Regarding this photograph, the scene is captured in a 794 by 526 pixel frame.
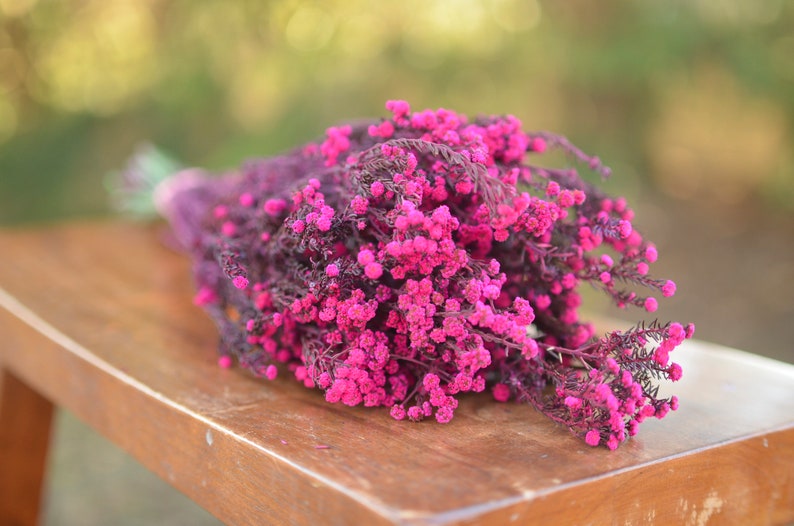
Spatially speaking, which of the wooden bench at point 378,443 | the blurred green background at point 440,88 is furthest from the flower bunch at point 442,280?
the blurred green background at point 440,88

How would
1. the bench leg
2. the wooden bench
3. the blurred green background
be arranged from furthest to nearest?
the blurred green background → the bench leg → the wooden bench

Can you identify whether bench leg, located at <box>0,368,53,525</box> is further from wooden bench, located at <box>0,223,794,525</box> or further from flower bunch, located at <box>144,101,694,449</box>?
flower bunch, located at <box>144,101,694,449</box>

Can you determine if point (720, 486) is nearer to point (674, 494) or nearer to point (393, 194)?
point (674, 494)

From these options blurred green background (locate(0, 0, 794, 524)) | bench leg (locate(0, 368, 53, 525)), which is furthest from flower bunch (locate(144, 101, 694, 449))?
blurred green background (locate(0, 0, 794, 524))

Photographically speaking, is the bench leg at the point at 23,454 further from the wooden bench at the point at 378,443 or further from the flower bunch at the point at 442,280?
the flower bunch at the point at 442,280

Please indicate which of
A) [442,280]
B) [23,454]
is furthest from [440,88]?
[442,280]

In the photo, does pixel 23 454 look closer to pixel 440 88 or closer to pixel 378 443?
pixel 378 443
